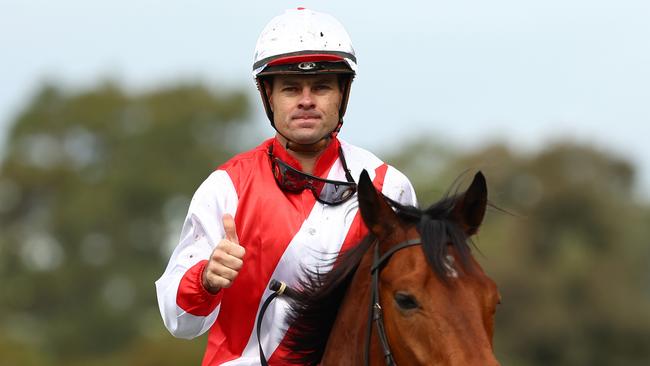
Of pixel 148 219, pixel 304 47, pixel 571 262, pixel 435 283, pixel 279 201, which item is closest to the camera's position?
pixel 435 283

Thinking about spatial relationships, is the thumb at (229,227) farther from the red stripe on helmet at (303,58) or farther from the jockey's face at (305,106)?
the red stripe on helmet at (303,58)

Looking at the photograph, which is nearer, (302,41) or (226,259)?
(226,259)

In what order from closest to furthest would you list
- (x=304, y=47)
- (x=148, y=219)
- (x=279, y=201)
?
(x=279, y=201) < (x=304, y=47) < (x=148, y=219)

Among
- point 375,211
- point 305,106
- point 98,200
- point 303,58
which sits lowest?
point 98,200

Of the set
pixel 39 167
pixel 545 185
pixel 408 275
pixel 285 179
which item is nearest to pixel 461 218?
pixel 408 275

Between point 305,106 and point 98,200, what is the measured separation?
2218 inches

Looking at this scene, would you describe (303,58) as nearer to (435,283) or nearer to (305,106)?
(305,106)

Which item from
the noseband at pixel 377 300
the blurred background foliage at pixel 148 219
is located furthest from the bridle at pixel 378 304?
the blurred background foliage at pixel 148 219

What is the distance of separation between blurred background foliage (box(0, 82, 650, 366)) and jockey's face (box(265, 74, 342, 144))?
→ 112 feet

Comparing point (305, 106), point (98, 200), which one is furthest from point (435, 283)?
point (98, 200)

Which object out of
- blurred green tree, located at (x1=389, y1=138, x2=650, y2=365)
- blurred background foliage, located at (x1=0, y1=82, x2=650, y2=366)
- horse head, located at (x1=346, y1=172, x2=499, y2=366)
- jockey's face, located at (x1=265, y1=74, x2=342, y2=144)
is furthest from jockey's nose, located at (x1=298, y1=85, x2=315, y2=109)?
blurred background foliage, located at (x1=0, y1=82, x2=650, y2=366)

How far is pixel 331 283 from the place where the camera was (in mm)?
5738

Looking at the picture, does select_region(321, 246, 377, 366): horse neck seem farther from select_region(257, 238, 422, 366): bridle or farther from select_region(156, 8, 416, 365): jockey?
select_region(156, 8, 416, 365): jockey

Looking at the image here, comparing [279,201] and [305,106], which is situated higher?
[305,106]
